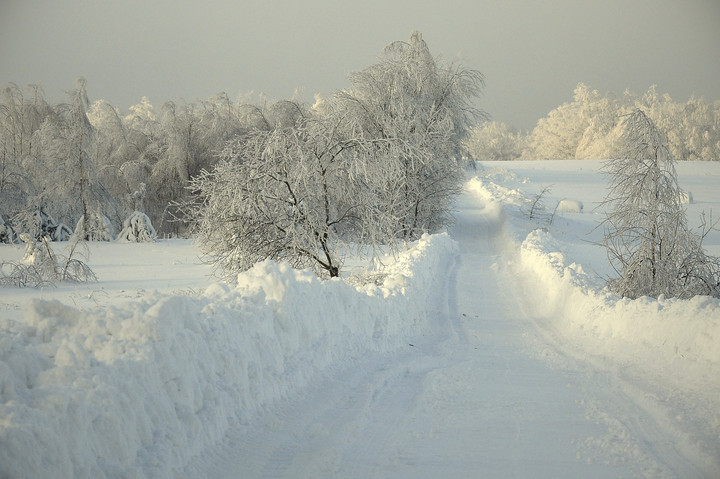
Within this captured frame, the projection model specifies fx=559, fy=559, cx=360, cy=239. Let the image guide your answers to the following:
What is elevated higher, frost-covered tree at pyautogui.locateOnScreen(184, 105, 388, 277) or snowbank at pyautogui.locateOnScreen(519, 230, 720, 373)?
frost-covered tree at pyautogui.locateOnScreen(184, 105, 388, 277)

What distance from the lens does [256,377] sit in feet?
18.8

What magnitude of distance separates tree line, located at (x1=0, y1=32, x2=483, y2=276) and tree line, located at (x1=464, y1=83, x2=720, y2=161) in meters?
48.3

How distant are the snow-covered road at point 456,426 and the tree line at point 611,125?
67.2 m

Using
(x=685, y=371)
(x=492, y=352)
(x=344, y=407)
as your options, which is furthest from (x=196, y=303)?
(x=685, y=371)

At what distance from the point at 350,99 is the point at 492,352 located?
16.3 meters

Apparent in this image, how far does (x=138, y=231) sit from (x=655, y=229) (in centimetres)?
1843

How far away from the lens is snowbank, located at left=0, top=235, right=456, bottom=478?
363 centimetres

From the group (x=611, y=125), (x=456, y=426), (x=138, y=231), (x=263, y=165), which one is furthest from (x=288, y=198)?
(x=611, y=125)

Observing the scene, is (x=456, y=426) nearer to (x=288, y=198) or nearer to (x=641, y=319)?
(x=641, y=319)

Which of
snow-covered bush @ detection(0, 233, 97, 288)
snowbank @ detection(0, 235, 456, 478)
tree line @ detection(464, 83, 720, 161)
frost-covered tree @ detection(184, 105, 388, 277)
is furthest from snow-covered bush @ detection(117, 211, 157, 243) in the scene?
tree line @ detection(464, 83, 720, 161)

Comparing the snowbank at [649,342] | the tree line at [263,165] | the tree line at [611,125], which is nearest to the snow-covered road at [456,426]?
the snowbank at [649,342]

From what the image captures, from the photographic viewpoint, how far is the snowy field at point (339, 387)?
13.2 feet

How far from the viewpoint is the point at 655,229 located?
1167cm

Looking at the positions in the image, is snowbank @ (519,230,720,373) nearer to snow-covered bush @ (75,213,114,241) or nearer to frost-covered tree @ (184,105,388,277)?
frost-covered tree @ (184,105,388,277)
